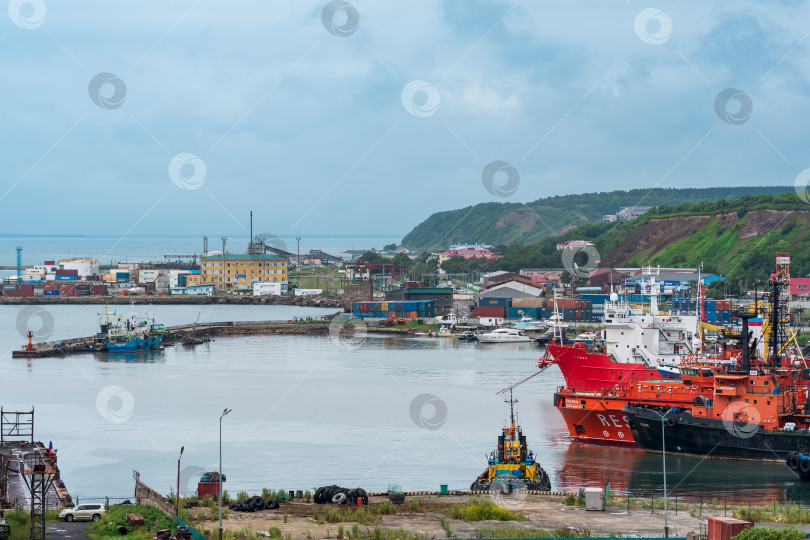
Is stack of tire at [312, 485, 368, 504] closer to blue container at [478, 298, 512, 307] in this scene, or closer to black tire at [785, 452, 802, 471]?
black tire at [785, 452, 802, 471]

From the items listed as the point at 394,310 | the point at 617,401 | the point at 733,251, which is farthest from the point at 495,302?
the point at 617,401

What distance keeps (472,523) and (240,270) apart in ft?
296

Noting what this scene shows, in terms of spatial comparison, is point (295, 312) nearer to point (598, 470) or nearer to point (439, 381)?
point (439, 381)

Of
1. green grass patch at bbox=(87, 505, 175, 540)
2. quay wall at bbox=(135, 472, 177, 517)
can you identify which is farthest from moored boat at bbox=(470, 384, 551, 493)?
green grass patch at bbox=(87, 505, 175, 540)

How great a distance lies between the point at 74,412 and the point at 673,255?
77.1 meters

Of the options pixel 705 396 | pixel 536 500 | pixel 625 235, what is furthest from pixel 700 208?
pixel 536 500

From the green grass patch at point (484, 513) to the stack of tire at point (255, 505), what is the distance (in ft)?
10.3

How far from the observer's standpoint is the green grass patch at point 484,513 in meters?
18.8

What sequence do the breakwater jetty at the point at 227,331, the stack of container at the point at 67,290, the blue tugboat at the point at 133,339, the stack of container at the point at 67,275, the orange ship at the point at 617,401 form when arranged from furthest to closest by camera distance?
the stack of container at the point at 67,275, the stack of container at the point at 67,290, the breakwater jetty at the point at 227,331, the blue tugboat at the point at 133,339, the orange ship at the point at 617,401

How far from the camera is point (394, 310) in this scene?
248ft

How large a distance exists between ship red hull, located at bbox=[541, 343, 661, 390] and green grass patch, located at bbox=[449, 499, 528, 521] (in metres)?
12.9

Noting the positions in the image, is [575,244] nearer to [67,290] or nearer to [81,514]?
[67,290]

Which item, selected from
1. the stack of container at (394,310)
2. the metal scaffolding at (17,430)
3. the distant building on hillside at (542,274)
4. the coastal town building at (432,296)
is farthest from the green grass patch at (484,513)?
the distant building on hillside at (542,274)

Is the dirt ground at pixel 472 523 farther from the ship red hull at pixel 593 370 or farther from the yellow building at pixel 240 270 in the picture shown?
the yellow building at pixel 240 270
